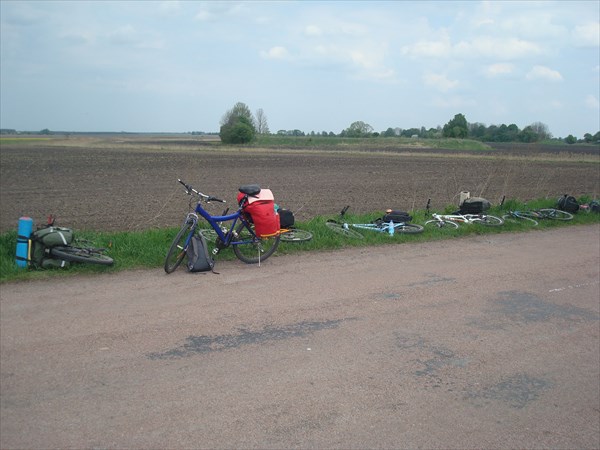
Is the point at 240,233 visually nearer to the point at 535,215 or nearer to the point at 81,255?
the point at 81,255

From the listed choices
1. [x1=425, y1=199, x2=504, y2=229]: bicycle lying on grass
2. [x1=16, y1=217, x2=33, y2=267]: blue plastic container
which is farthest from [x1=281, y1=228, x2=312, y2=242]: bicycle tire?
[x1=16, y1=217, x2=33, y2=267]: blue plastic container

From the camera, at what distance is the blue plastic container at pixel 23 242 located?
6.86 metres

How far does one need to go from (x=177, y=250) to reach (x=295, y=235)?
258 cm

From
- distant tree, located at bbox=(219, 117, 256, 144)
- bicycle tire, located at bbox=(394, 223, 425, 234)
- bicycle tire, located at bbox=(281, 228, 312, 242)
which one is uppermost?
distant tree, located at bbox=(219, 117, 256, 144)

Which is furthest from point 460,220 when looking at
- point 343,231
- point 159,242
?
point 159,242

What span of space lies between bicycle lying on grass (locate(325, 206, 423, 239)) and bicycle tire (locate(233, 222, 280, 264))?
1991 mm

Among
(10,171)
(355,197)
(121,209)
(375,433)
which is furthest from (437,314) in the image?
(10,171)

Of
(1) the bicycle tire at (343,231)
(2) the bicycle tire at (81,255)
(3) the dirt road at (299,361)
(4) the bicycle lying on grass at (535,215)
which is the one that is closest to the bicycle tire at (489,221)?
(4) the bicycle lying on grass at (535,215)

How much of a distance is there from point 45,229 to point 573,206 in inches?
487

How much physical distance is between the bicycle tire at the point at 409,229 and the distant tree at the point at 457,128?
376 feet

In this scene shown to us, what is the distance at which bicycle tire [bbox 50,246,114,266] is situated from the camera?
695 cm

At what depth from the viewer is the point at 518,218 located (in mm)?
12719

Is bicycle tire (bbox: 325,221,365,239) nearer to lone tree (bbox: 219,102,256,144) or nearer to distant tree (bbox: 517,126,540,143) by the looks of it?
lone tree (bbox: 219,102,256,144)

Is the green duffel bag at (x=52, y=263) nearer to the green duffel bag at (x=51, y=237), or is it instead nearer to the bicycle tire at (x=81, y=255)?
the bicycle tire at (x=81, y=255)
